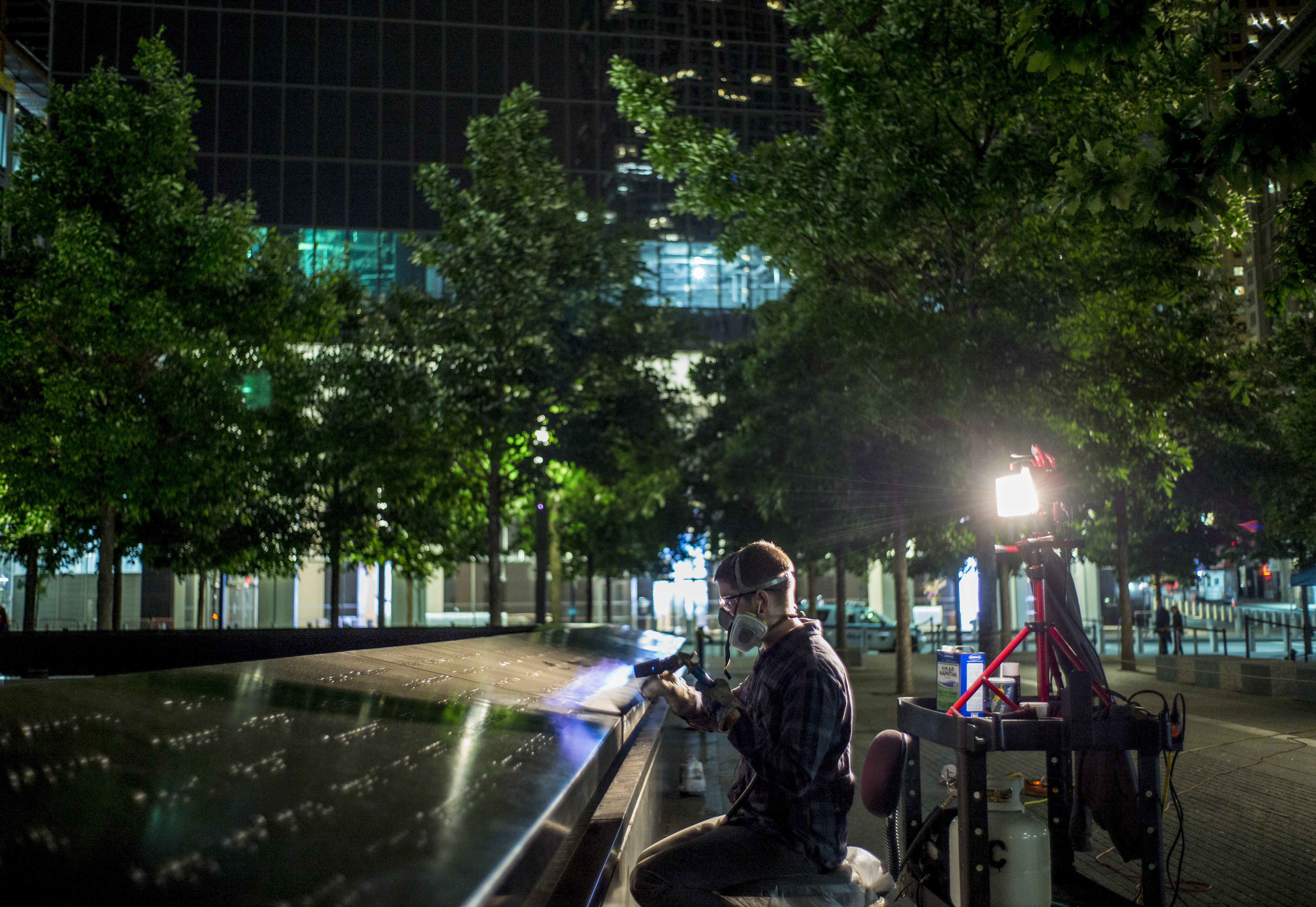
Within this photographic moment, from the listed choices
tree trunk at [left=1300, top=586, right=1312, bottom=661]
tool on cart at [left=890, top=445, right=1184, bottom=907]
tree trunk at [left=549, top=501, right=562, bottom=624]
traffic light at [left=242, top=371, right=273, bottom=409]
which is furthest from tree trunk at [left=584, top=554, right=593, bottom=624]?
tool on cart at [left=890, top=445, right=1184, bottom=907]

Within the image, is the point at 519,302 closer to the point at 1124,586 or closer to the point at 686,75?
the point at 1124,586

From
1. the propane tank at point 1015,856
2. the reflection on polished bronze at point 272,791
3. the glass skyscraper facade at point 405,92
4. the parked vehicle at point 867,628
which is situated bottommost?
the parked vehicle at point 867,628

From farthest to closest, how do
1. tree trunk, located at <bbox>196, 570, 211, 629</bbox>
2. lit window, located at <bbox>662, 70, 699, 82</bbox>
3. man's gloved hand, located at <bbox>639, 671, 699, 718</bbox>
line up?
lit window, located at <bbox>662, 70, 699, 82</bbox>, tree trunk, located at <bbox>196, 570, 211, 629</bbox>, man's gloved hand, located at <bbox>639, 671, 699, 718</bbox>

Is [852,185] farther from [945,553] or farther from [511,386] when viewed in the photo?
[945,553]

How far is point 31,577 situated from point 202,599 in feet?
16.5

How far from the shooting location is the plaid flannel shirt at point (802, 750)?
315cm

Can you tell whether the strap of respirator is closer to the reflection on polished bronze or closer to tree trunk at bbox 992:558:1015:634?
the reflection on polished bronze

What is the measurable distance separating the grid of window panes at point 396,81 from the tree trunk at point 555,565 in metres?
17.8

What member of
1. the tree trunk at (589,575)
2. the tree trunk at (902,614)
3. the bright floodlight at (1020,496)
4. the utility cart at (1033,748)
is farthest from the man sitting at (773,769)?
the tree trunk at (589,575)

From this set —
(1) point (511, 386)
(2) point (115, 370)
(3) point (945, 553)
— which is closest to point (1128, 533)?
(3) point (945, 553)

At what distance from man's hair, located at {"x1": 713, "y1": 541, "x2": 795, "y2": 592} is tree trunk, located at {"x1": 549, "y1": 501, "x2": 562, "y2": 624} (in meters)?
24.7

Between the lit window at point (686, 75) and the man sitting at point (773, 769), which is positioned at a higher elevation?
the lit window at point (686, 75)

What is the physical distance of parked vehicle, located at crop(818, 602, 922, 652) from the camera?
3259cm

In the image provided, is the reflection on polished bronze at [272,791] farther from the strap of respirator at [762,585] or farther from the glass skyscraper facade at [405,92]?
the glass skyscraper facade at [405,92]
